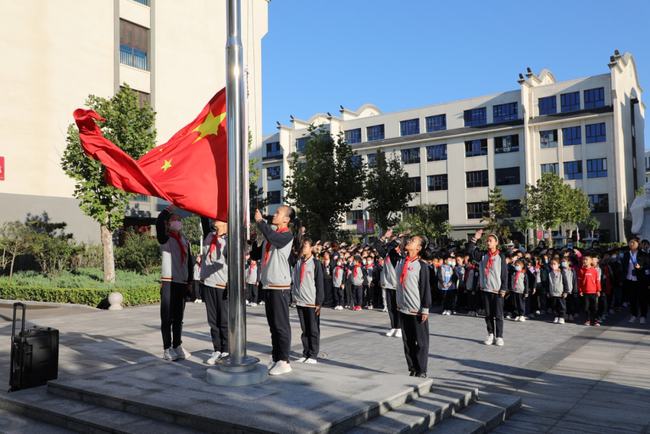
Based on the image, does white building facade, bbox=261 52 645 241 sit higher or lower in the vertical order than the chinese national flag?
higher

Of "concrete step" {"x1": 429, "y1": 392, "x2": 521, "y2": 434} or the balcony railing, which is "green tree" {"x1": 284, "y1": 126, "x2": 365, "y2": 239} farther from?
"concrete step" {"x1": 429, "y1": 392, "x2": 521, "y2": 434}

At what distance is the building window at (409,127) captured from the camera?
57.1 m

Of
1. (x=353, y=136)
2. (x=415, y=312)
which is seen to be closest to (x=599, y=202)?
(x=353, y=136)

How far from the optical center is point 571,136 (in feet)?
160

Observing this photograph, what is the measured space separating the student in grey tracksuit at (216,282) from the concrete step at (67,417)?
2.14 meters

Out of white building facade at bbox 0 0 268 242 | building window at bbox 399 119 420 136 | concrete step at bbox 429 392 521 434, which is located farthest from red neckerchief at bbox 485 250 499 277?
building window at bbox 399 119 420 136

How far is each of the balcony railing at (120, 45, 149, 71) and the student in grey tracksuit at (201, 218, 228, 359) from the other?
953 inches

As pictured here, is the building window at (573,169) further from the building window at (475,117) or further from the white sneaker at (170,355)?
the white sneaker at (170,355)

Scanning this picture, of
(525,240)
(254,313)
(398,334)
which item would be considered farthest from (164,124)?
(525,240)

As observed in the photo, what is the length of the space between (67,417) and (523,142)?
1966 inches

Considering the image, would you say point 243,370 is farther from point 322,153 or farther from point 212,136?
point 322,153

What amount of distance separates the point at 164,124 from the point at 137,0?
660 centimetres

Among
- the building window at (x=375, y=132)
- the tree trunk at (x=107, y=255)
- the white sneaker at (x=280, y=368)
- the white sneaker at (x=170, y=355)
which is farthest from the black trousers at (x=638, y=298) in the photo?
the building window at (x=375, y=132)

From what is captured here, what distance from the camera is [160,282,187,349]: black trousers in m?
7.70
